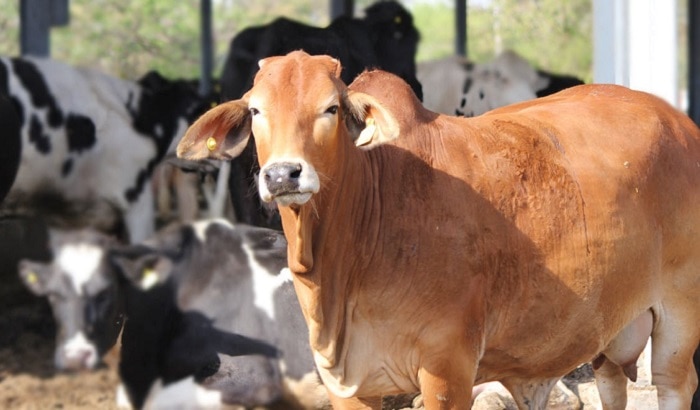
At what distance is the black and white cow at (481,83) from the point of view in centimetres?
789

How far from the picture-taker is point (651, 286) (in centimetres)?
455

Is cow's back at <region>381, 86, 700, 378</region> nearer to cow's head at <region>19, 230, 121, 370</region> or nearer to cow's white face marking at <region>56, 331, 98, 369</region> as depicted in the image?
cow's head at <region>19, 230, 121, 370</region>

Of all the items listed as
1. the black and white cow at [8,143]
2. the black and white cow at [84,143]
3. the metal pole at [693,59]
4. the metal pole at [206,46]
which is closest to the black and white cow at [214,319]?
the black and white cow at [84,143]

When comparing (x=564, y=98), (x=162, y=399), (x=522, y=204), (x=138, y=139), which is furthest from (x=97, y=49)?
(x=522, y=204)

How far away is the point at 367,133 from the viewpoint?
3.75m

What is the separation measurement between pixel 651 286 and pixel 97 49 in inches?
133

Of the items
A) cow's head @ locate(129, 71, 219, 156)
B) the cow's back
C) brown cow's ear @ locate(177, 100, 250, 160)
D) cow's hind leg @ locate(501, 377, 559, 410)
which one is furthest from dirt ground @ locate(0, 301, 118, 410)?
the cow's back

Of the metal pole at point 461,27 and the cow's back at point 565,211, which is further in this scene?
the metal pole at point 461,27

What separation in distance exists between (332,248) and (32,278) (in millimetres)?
1773

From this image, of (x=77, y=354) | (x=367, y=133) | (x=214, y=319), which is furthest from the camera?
(x=214, y=319)

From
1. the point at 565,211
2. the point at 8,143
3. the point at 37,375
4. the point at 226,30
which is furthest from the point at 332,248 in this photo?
the point at 226,30

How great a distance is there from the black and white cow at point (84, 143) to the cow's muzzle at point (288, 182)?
2071 mm

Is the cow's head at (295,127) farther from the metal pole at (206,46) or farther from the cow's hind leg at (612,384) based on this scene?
the metal pole at (206,46)

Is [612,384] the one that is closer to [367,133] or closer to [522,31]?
[367,133]
